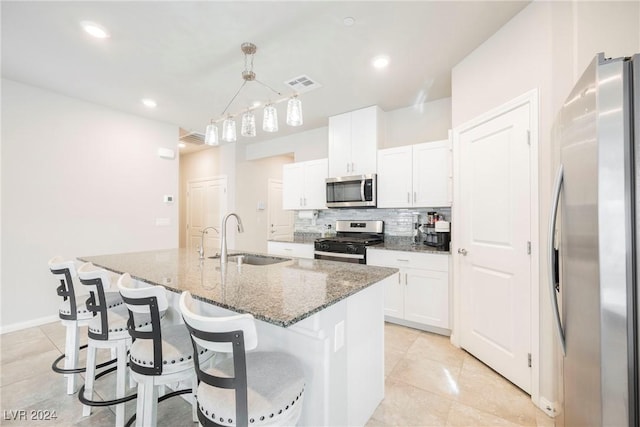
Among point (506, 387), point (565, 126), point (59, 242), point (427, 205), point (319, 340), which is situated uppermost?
point (565, 126)

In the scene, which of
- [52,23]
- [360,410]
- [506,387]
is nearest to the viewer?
[360,410]

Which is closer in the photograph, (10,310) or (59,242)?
(10,310)

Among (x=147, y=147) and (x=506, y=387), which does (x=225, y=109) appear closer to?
(x=147, y=147)

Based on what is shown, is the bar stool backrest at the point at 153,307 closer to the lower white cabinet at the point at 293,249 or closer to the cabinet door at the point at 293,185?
the lower white cabinet at the point at 293,249

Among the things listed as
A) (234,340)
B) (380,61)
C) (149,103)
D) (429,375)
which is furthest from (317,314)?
(149,103)

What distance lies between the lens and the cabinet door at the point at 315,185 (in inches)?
163

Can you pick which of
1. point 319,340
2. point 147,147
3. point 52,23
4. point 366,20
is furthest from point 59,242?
point 366,20

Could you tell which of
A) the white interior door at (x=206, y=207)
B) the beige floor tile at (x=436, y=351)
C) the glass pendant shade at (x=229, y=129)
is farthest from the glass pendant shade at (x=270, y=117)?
the white interior door at (x=206, y=207)

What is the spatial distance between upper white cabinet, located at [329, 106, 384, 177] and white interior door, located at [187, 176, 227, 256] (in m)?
2.72

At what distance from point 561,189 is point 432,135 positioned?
8.38 feet

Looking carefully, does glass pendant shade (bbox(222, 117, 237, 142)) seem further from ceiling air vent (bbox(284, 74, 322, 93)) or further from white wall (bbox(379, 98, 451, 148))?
white wall (bbox(379, 98, 451, 148))

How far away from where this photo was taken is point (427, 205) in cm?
316

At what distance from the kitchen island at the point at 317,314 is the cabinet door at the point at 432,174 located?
5.52 feet

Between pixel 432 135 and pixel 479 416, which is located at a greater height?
pixel 432 135
